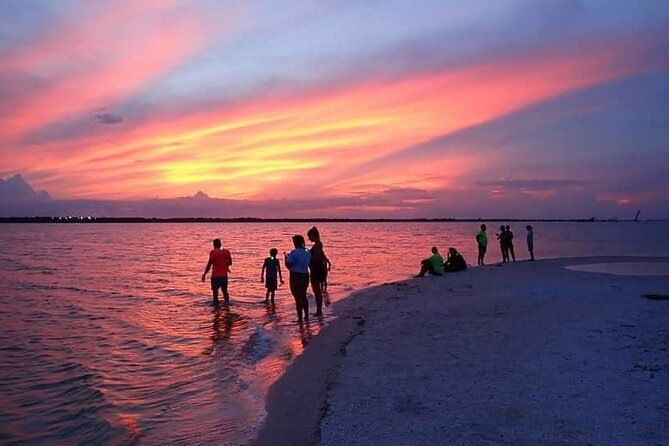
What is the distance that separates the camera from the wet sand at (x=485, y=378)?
18.1 ft

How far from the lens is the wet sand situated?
552cm

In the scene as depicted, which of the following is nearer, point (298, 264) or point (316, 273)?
point (298, 264)

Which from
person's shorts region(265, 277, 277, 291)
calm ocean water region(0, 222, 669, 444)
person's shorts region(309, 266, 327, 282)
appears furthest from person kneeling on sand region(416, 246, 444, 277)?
person's shorts region(309, 266, 327, 282)

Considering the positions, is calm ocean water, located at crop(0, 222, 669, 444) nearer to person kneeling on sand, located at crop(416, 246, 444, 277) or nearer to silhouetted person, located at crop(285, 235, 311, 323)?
silhouetted person, located at crop(285, 235, 311, 323)

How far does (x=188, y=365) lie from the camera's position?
1017cm

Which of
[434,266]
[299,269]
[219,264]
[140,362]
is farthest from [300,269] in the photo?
[434,266]

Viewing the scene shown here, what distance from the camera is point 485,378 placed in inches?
285

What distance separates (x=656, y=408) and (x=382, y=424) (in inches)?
123

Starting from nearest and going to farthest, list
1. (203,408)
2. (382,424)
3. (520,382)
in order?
(382,424)
(520,382)
(203,408)

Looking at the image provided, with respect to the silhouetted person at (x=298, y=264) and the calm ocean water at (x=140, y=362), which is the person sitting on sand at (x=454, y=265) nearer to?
the calm ocean water at (x=140, y=362)

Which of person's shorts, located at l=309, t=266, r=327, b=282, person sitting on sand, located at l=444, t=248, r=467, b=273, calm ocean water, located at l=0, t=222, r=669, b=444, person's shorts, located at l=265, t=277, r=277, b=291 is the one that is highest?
person's shorts, located at l=309, t=266, r=327, b=282

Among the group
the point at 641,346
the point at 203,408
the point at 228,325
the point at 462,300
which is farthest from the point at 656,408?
the point at 228,325

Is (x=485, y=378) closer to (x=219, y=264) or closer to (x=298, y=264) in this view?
(x=298, y=264)

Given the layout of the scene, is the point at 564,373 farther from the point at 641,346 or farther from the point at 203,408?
the point at 203,408
